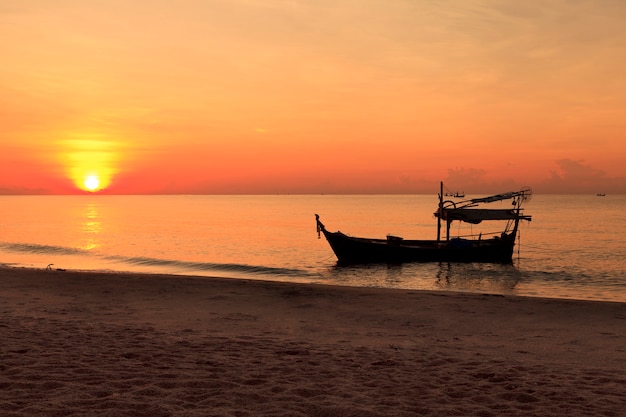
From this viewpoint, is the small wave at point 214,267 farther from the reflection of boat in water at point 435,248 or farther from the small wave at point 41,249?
the small wave at point 41,249

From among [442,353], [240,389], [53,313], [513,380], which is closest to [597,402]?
[513,380]

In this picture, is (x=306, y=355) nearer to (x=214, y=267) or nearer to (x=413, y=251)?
(x=413, y=251)

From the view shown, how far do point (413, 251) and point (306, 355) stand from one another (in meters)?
27.8

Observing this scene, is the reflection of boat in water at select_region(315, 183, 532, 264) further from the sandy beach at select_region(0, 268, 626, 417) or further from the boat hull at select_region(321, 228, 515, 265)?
the sandy beach at select_region(0, 268, 626, 417)

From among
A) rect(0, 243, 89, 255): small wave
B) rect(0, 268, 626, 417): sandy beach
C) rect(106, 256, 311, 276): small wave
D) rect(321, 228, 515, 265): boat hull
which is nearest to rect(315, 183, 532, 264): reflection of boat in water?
rect(321, 228, 515, 265): boat hull

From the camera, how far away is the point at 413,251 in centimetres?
3597

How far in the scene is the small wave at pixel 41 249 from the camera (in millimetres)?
45812

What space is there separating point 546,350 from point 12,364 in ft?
32.6

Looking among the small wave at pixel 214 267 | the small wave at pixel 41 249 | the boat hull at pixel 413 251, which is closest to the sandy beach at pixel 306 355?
the small wave at pixel 214 267

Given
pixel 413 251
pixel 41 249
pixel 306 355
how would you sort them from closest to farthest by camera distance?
pixel 306 355, pixel 413 251, pixel 41 249

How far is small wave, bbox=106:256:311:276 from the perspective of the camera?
34500 mm

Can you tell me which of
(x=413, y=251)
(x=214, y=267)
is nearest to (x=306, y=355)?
(x=413, y=251)

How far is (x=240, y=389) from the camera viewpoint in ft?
23.2

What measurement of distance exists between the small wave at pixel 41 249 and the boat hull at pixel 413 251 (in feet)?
82.7
